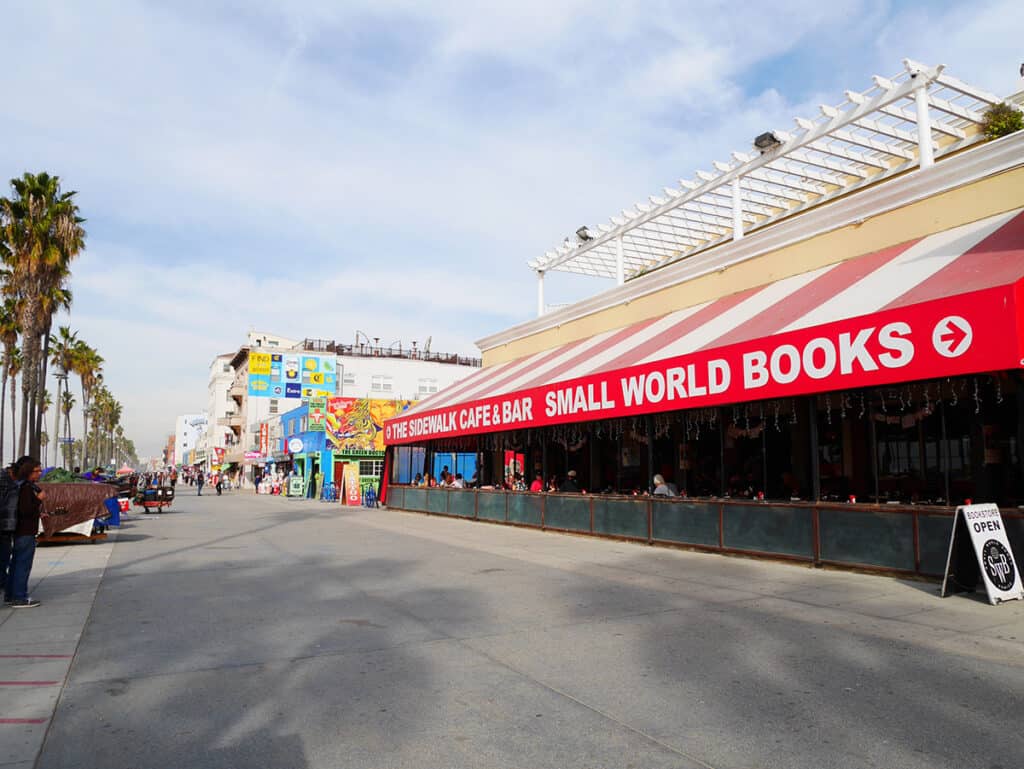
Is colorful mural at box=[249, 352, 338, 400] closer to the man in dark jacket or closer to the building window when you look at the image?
the building window

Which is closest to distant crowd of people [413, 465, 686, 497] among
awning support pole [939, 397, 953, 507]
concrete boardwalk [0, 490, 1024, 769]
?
concrete boardwalk [0, 490, 1024, 769]

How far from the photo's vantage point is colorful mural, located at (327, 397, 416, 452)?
43.0m

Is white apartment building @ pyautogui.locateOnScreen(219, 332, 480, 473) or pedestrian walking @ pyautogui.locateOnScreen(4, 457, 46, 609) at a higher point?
white apartment building @ pyautogui.locateOnScreen(219, 332, 480, 473)

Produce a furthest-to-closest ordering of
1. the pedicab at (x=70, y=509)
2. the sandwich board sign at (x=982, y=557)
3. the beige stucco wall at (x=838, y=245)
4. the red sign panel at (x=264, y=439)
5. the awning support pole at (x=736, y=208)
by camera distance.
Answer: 1. the red sign panel at (x=264, y=439)
2. the awning support pole at (x=736, y=208)
3. the pedicab at (x=70, y=509)
4. the beige stucco wall at (x=838, y=245)
5. the sandwich board sign at (x=982, y=557)

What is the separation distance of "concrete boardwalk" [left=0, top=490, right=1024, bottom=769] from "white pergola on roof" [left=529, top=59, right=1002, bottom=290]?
8797 millimetres

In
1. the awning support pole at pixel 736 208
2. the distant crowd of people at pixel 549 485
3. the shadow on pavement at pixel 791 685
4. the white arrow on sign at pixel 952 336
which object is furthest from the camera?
the awning support pole at pixel 736 208

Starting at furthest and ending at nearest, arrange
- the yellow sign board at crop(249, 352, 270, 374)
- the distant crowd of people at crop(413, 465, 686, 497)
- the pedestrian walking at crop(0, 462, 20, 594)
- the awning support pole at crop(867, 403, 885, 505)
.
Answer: the yellow sign board at crop(249, 352, 270, 374), the distant crowd of people at crop(413, 465, 686, 497), the awning support pole at crop(867, 403, 885, 505), the pedestrian walking at crop(0, 462, 20, 594)

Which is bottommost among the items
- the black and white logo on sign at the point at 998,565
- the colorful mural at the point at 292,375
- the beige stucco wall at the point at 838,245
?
the black and white logo on sign at the point at 998,565

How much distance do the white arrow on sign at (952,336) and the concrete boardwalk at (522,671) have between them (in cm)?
279

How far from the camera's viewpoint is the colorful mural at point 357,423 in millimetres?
43000

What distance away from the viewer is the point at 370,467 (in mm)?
43688

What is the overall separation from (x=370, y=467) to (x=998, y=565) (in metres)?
38.4

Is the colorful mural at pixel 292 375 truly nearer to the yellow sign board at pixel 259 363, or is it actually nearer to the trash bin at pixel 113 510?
the yellow sign board at pixel 259 363

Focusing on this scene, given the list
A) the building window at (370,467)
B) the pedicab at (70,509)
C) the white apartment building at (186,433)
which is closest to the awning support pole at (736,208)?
the pedicab at (70,509)
